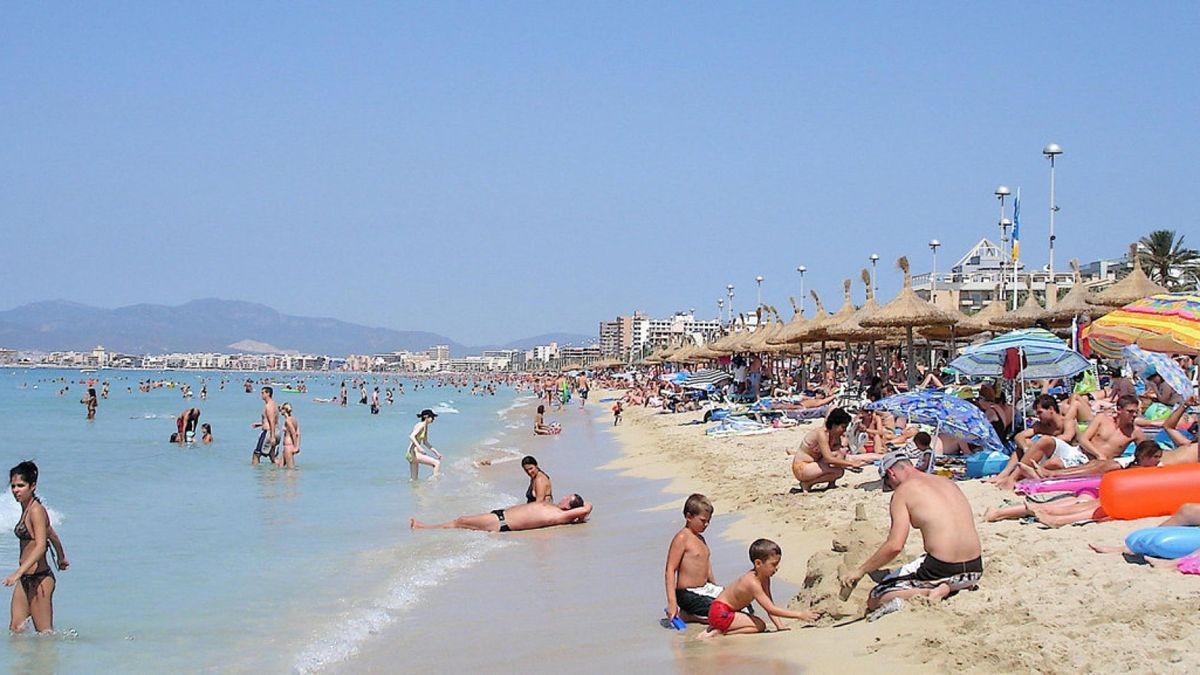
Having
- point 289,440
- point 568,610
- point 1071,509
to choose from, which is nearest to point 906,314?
point 1071,509

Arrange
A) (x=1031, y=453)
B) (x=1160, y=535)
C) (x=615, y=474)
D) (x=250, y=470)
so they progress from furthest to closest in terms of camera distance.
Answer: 1. (x=250, y=470)
2. (x=615, y=474)
3. (x=1031, y=453)
4. (x=1160, y=535)

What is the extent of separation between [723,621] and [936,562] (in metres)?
1.12

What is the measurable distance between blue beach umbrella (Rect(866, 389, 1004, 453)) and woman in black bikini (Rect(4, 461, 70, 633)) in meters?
7.10

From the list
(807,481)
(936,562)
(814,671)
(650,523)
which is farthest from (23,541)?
(807,481)

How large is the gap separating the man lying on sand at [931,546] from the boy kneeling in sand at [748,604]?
1.37 feet

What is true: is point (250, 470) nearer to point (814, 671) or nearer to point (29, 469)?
point (29, 469)

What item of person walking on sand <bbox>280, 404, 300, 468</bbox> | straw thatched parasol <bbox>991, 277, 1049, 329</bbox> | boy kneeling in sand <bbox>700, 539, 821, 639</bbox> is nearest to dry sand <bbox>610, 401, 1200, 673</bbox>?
boy kneeling in sand <bbox>700, 539, 821, 639</bbox>

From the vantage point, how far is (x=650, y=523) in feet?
A: 33.7

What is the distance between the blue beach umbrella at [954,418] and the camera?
982 cm

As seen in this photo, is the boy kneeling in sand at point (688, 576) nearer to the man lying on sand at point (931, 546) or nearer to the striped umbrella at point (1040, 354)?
the man lying on sand at point (931, 546)

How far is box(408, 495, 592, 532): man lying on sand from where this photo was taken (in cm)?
1021

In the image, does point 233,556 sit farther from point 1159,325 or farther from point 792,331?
point 792,331

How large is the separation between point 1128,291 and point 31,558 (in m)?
13.5

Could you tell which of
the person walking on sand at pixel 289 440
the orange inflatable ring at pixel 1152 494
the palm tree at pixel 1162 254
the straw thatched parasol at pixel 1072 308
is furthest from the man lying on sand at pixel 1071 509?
the palm tree at pixel 1162 254
